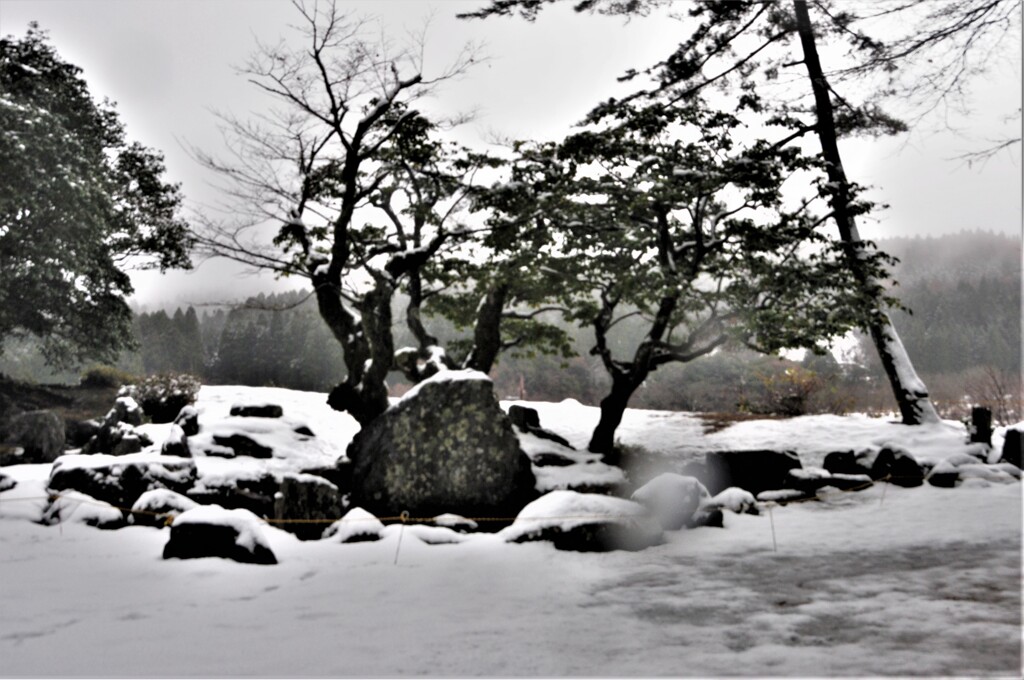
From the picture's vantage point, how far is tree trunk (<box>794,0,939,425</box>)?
1127cm

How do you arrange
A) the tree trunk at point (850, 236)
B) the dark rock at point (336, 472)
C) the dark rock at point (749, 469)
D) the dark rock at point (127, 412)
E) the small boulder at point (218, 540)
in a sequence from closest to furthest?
the small boulder at point (218, 540) → the dark rock at point (749, 469) → the dark rock at point (336, 472) → the tree trunk at point (850, 236) → the dark rock at point (127, 412)

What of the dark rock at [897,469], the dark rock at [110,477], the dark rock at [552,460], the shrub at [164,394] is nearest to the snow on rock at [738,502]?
the dark rock at [897,469]

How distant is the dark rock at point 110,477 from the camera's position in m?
6.97

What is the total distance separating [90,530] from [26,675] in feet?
12.7

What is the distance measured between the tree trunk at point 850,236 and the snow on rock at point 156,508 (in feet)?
37.2

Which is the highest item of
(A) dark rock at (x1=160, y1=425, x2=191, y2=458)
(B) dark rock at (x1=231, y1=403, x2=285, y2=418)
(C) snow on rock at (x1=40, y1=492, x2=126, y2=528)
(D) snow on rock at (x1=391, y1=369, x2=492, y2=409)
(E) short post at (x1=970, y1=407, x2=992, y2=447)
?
(D) snow on rock at (x1=391, y1=369, x2=492, y2=409)

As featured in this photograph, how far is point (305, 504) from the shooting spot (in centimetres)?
707

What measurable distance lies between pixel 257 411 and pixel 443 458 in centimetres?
623

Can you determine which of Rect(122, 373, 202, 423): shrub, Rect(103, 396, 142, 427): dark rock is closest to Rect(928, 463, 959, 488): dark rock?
Rect(103, 396, 142, 427): dark rock

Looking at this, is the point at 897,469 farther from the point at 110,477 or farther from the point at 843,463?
the point at 110,477

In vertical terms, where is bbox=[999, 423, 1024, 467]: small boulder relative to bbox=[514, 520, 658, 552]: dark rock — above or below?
above

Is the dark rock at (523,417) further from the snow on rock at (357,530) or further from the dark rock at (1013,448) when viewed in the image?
the dark rock at (1013,448)

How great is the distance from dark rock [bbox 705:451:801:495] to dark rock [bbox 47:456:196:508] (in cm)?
831

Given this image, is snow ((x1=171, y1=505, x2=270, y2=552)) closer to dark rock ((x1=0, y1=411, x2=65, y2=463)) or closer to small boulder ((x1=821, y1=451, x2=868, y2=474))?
small boulder ((x1=821, y1=451, x2=868, y2=474))
